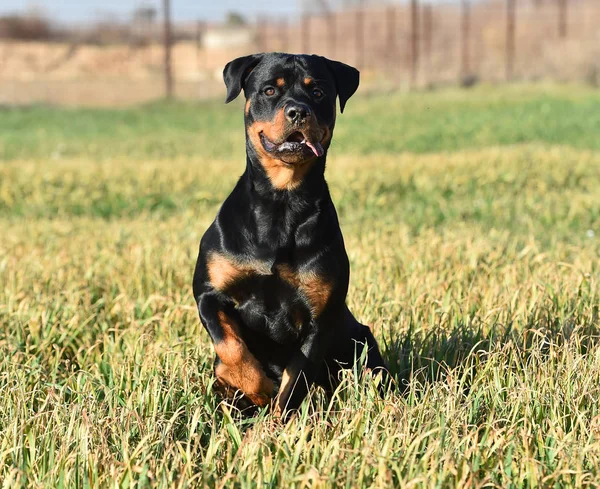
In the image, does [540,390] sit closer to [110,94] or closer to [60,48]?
[110,94]

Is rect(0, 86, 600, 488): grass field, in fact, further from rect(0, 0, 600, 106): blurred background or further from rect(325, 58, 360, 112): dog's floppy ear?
rect(0, 0, 600, 106): blurred background

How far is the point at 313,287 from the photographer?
10.9ft

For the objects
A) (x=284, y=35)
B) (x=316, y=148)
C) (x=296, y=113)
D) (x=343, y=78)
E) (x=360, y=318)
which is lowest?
(x=360, y=318)

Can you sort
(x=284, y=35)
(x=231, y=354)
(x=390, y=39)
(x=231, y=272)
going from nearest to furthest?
(x=231, y=354) → (x=231, y=272) → (x=390, y=39) → (x=284, y=35)

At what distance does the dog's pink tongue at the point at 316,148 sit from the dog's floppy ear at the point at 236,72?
0.51 m

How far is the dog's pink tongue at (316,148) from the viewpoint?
342 cm

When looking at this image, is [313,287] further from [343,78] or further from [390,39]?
[390,39]

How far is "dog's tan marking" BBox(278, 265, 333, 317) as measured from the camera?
10.9 ft

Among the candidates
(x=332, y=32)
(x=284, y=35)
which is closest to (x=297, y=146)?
(x=284, y=35)

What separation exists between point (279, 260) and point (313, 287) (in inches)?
6.7

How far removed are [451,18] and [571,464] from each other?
41.4 metres

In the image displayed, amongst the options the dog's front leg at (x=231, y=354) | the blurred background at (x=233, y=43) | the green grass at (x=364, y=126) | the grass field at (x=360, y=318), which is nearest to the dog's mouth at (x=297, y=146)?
the dog's front leg at (x=231, y=354)

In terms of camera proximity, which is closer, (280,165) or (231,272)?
(231,272)

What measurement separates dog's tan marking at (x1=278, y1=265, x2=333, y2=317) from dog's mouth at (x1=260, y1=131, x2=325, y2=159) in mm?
465
